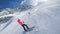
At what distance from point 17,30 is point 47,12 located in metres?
1.26

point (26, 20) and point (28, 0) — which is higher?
point (28, 0)

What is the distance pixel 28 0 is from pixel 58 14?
336cm

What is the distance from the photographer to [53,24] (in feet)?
12.8

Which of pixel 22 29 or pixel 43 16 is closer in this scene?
pixel 22 29

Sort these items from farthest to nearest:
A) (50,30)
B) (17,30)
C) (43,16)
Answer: (43,16) → (17,30) → (50,30)

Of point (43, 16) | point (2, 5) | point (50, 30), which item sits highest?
point (2, 5)

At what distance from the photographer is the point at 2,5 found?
26.0 ft

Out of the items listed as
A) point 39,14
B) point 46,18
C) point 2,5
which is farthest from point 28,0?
point 46,18

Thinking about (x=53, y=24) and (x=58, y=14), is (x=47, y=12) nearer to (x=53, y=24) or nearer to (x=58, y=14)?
(x=58, y=14)

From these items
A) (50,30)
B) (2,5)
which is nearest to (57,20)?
(50,30)

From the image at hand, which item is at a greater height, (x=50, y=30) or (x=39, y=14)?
(x=39, y=14)

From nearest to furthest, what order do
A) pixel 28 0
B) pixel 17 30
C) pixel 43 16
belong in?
pixel 17 30, pixel 43 16, pixel 28 0

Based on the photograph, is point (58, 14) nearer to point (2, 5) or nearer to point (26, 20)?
point (26, 20)

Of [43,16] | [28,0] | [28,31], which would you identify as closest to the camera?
[28,31]
